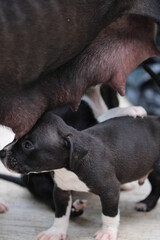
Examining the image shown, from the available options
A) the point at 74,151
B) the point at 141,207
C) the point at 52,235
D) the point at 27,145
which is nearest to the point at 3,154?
the point at 27,145

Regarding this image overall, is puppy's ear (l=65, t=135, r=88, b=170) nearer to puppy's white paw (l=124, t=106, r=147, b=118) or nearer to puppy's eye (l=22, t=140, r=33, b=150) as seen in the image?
puppy's eye (l=22, t=140, r=33, b=150)

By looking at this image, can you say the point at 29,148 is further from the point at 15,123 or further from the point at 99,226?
the point at 99,226

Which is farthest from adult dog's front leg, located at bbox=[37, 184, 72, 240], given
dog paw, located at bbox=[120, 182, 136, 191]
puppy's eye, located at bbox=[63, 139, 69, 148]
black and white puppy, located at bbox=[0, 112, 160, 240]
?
dog paw, located at bbox=[120, 182, 136, 191]

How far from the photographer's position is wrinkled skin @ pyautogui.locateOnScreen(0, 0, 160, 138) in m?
1.47

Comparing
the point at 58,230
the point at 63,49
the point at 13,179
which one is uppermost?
the point at 63,49

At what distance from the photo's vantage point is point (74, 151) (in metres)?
1.62

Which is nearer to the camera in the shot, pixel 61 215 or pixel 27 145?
pixel 27 145

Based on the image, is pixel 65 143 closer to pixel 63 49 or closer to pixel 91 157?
pixel 91 157

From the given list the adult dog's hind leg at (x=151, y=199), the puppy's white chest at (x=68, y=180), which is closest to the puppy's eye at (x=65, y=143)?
the puppy's white chest at (x=68, y=180)

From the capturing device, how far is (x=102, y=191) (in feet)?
5.69

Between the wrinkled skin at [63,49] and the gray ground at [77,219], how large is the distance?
385mm

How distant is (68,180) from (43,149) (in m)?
0.16

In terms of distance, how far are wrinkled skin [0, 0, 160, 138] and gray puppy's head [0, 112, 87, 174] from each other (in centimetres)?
3

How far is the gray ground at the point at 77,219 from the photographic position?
1.84 m
